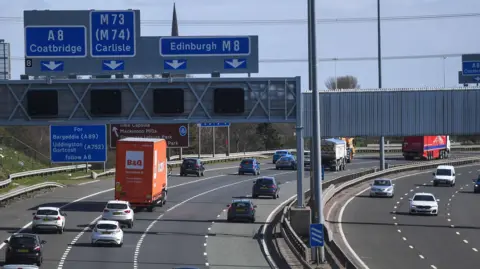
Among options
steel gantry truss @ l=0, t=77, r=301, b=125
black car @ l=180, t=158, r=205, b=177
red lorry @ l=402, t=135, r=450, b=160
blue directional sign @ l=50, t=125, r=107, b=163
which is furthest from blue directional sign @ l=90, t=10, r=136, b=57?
red lorry @ l=402, t=135, r=450, b=160

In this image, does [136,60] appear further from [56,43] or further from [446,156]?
[446,156]

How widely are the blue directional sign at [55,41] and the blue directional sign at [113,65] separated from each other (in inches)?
40.4

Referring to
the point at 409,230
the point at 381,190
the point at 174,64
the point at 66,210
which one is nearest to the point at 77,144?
the point at 66,210

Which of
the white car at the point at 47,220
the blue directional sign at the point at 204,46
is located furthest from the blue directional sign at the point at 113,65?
the white car at the point at 47,220

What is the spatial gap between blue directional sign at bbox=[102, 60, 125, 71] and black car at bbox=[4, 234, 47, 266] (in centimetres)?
932

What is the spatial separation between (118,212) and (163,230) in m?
2.39

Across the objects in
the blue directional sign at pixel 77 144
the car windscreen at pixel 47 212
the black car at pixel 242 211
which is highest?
the blue directional sign at pixel 77 144

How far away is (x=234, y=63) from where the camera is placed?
1558 inches

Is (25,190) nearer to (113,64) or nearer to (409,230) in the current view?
(113,64)

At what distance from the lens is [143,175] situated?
50219 mm

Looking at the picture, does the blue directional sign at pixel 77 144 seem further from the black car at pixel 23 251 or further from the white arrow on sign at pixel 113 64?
the black car at pixel 23 251

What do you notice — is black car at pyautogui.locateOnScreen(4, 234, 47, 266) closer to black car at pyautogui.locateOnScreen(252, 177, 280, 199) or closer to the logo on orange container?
the logo on orange container

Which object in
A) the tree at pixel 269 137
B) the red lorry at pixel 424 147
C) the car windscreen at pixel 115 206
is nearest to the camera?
the car windscreen at pixel 115 206

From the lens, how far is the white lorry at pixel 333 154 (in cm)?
8781
